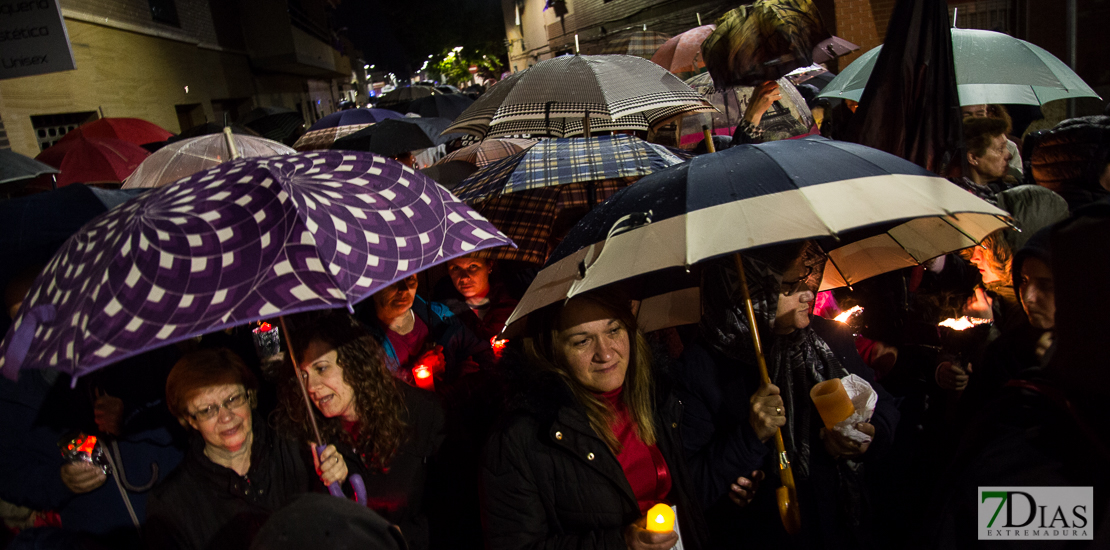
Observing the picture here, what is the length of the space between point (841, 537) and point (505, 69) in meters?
50.9

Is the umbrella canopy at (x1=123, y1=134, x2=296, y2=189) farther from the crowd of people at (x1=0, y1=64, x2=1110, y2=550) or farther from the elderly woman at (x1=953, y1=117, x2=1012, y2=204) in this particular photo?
the elderly woman at (x1=953, y1=117, x2=1012, y2=204)

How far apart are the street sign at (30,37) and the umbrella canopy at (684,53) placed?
27.0ft

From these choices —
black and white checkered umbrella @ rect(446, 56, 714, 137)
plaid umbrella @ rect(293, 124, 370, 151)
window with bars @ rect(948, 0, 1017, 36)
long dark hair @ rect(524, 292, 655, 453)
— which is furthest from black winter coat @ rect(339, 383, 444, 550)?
Result: window with bars @ rect(948, 0, 1017, 36)

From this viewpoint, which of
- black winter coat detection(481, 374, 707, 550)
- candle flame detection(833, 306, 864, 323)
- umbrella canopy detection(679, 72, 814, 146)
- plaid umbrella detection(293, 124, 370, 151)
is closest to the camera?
black winter coat detection(481, 374, 707, 550)

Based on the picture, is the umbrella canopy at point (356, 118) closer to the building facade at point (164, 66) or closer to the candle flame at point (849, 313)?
the building facade at point (164, 66)

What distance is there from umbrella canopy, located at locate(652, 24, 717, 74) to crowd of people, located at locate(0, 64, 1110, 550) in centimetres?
776

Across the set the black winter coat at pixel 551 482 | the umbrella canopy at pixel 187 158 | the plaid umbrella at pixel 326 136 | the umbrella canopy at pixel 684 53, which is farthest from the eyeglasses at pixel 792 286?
the umbrella canopy at pixel 684 53

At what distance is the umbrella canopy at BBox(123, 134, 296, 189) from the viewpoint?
511 cm

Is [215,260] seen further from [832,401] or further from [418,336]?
[832,401]

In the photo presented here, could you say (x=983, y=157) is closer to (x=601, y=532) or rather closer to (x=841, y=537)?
(x=841, y=537)

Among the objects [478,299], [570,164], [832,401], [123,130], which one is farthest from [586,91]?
[123,130]

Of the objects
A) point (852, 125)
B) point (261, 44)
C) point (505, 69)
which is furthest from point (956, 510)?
point (505, 69)

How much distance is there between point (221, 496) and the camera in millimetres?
2449

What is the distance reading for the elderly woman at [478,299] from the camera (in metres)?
4.07
